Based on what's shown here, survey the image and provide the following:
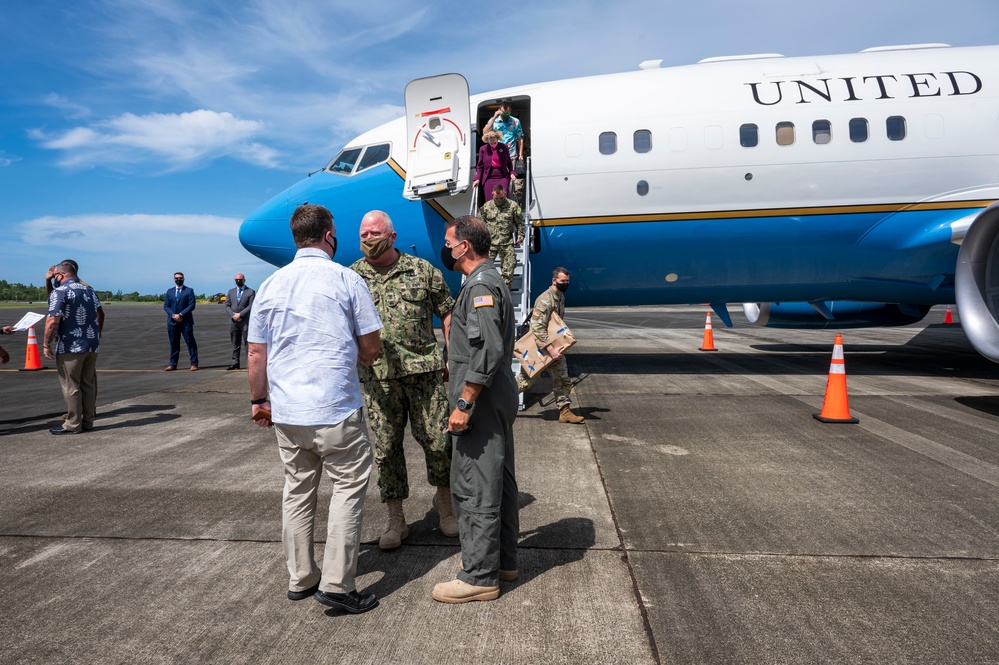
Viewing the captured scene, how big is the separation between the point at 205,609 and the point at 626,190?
781 cm

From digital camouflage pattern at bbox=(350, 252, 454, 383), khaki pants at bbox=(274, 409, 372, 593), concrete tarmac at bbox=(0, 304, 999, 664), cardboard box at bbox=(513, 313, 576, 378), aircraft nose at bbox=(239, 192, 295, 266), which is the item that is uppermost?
aircraft nose at bbox=(239, 192, 295, 266)

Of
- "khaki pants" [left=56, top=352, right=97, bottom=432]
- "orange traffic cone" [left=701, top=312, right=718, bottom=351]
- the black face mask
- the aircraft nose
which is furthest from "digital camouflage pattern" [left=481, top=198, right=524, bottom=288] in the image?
"orange traffic cone" [left=701, top=312, right=718, bottom=351]

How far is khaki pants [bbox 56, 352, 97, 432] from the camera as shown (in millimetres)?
6582

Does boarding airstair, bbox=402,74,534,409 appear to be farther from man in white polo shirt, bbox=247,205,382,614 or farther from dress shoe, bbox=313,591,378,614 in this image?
dress shoe, bbox=313,591,378,614

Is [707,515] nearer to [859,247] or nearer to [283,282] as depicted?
[283,282]

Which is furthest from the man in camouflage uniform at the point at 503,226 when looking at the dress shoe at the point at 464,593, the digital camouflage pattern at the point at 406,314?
the dress shoe at the point at 464,593

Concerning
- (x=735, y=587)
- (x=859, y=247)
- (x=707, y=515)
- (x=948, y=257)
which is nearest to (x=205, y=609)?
(x=735, y=587)

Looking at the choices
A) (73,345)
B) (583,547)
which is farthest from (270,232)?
(583,547)

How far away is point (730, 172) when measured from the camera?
29.6ft

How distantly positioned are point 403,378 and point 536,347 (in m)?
2.99

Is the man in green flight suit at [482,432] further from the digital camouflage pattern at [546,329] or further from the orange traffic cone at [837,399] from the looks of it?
the orange traffic cone at [837,399]

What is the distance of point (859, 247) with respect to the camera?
30.5 feet

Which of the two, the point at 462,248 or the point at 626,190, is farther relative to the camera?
the point at 626,190

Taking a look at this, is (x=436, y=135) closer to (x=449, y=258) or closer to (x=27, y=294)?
(x=449, y=258)
